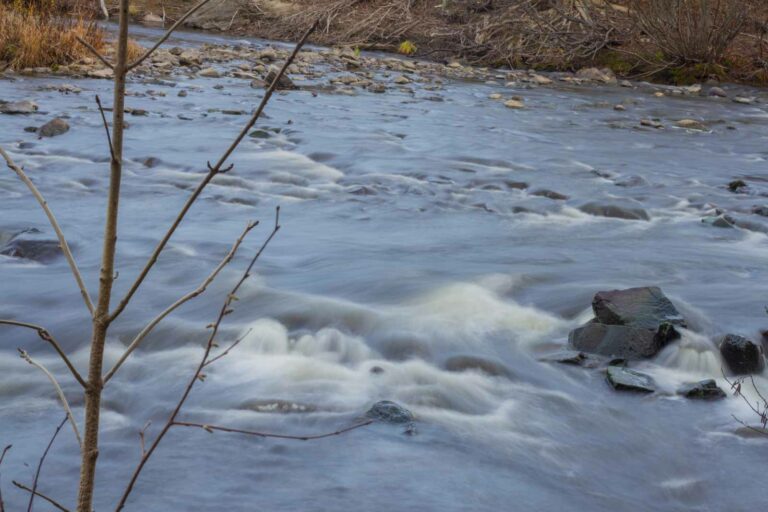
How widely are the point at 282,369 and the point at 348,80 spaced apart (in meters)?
11.0

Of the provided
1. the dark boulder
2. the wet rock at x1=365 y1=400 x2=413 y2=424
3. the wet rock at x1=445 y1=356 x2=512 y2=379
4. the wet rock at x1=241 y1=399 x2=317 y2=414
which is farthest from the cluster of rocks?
the dark boulder

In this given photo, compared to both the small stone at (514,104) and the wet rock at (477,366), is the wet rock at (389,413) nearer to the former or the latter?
the wet rock at (477,366)

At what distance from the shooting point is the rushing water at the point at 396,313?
8.95ft

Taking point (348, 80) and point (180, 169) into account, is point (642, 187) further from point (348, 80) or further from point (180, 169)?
point (348, 80)

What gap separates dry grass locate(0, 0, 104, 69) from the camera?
12.9 m

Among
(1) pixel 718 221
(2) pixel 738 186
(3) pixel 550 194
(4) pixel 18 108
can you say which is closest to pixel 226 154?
(1) pixel 718 221

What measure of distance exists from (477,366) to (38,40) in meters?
11.3

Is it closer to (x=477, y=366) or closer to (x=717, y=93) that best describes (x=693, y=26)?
(x=717, y=93)

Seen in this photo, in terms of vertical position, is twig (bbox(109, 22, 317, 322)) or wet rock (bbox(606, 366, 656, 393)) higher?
twig (bbox(109, 22, 317, 322))

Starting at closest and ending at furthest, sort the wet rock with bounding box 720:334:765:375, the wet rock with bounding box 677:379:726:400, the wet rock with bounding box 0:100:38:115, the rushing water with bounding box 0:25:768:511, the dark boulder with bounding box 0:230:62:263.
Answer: the rushing water with bounding box 0:25:768:511 < the wet rock with bounding box 677:379:726:400 < the wet rock with bounding box 720:334:765:375 < the dark boulder with bounding box 0:230:62:263 < the wet rock with bounding box 0:100:38:115

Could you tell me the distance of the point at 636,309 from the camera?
398cm

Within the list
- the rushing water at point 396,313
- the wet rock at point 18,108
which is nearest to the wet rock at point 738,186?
the rushing water at point 396,313

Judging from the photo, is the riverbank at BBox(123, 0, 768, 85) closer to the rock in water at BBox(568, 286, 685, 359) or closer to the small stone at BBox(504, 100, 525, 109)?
the small stone at BBox(504, 100, 525, 109)

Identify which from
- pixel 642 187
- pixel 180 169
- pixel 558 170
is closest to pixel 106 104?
pixel 180 169
